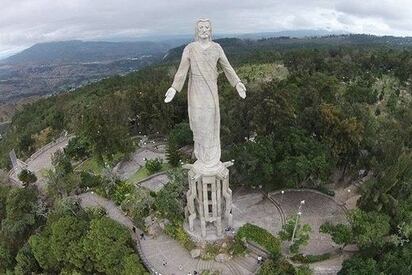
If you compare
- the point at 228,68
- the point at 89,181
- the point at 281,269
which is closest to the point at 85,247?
the point at 89,181

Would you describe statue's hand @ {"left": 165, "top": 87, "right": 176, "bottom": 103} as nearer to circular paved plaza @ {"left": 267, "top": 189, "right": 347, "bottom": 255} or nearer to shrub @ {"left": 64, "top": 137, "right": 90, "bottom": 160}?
circular paved plaza @ {"left": 267, "top": 189, "right": 347, "bottom": 255}

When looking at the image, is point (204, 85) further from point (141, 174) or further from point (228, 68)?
point (141, 174)

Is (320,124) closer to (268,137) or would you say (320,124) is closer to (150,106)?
(268,137)

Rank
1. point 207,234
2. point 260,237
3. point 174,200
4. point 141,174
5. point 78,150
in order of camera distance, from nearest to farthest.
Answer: point 260,237 → point 207,234 → point 174,200 → point 141,174 → point 78,150

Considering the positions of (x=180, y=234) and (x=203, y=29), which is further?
(x=180, y=234)

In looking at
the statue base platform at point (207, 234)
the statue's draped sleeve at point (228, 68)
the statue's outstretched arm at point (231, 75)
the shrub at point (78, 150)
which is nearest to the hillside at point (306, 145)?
the shrub at point (78, 150)

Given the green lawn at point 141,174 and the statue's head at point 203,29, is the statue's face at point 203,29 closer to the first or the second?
the statue's head at point 203,29
